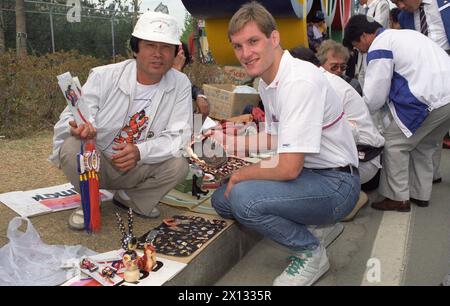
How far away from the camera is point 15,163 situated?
4.22 metres

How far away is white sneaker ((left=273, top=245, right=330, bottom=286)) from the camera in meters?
2.34

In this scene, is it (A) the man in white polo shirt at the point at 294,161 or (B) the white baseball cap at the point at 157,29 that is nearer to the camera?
(A) the man in white polo shirt at the point at 294,161

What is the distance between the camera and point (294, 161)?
2180mm

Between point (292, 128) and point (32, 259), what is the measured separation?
4.85 feet

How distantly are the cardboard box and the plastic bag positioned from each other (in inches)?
148

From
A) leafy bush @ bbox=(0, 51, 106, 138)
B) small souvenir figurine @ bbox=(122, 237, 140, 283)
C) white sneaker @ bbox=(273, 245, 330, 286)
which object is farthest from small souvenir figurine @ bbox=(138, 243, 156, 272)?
leafy bush @ bbox=(0, 51, 106, 138)

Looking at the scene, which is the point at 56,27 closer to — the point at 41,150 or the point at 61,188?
the point at 41,150

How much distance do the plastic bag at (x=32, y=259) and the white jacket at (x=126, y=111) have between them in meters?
0.60

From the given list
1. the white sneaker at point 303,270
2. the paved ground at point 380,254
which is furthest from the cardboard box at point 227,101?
the white sneaker at point 303,270

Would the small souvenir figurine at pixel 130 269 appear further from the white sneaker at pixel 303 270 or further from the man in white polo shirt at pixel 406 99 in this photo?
the man in white polo shirt at pixel 406 99

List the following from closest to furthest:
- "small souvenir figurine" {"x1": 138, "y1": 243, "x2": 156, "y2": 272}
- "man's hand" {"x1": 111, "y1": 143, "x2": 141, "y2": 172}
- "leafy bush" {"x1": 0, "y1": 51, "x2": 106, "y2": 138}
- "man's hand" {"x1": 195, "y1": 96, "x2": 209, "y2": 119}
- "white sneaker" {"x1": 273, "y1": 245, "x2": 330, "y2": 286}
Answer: "small souvenir figurine" {"x1": 138, "y1": 243, "x2": 156, "y2": 272}
"white sneaker" {"x1": 273, "y1": 245, "x2": 330, "y2": 286}
"man's hand" {"x1": 111, "y1": 143, "x2": 141, "y2": 172}
"man's hand" {"x1": 195, "y1": 96, "x2": 209, "y2": 119}
"leafy bush" {"x1": 0, "y1": 51, "x2": 106, "y2": 138}

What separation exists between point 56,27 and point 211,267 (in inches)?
572

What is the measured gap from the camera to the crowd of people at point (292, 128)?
2.25m

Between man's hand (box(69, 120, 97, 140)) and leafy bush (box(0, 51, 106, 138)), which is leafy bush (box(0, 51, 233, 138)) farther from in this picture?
man's hand (box(69, 120, 97, 140))
